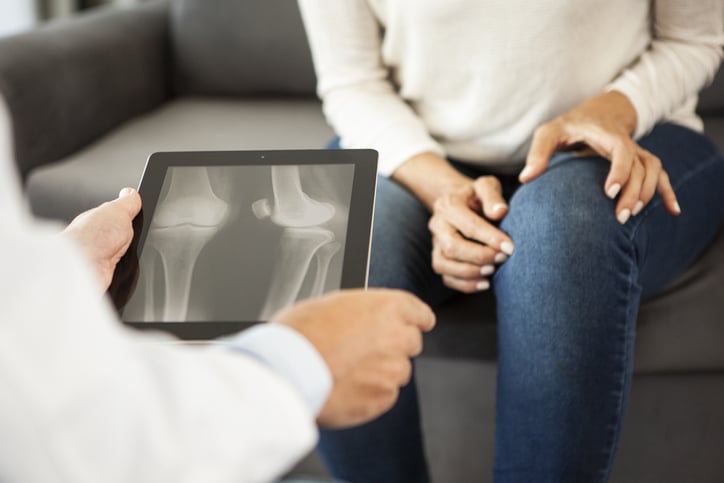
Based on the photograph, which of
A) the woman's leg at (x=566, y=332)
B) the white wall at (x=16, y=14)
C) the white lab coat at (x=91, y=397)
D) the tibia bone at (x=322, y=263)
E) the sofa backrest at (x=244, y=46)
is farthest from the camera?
the white wall at (x=16, y=14)

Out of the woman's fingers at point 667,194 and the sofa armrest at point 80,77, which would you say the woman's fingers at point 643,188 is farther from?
the sofa armrest at point 80,77

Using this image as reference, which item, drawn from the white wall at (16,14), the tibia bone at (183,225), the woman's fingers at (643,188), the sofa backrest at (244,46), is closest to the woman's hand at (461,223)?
the woman's fingers at (643,188)

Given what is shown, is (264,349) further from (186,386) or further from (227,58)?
(227,58)

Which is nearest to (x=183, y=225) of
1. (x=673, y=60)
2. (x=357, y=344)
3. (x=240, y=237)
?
(x=240, y=237)

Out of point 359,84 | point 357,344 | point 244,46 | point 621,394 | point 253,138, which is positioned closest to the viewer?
point 357,344

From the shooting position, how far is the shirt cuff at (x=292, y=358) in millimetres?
395

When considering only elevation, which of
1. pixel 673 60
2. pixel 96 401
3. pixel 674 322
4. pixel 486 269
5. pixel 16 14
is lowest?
pixel 16 14

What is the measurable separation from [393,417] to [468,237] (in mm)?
187

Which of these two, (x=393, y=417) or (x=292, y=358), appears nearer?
(x=292, y=358)

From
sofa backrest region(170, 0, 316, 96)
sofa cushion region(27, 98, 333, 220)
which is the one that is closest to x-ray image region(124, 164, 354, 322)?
sofa cushion region(27, 98, 333, 220)

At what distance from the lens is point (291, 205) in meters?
0.64

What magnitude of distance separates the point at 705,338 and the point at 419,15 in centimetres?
47

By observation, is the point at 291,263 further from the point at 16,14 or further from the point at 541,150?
the point at 16,14

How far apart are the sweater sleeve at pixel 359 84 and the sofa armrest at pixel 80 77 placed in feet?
1.43
